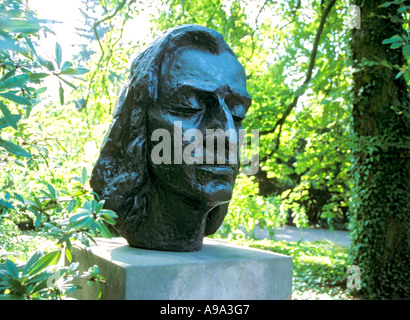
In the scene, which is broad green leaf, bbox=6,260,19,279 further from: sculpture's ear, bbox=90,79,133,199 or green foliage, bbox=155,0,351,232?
green foliage, bbox=155,0,351,232

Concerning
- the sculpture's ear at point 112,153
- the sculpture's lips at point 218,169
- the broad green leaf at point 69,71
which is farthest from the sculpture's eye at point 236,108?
the broad green leaf at point 69,71

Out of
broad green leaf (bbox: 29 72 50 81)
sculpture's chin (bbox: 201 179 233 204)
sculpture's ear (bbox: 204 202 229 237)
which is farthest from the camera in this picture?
sculpture's ear (bbox: 204 202 229 237)

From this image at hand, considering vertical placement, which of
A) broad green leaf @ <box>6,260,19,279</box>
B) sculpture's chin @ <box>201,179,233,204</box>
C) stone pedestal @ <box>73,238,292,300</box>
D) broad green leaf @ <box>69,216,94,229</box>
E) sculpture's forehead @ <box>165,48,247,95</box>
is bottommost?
stone pedestal @ <box>73,238,292,300</box>

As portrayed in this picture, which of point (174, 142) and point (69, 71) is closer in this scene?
point (69, 71)

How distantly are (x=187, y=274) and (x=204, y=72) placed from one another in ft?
4.17

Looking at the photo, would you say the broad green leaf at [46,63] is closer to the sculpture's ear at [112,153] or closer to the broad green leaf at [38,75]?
the broad green leaf at [38,75]

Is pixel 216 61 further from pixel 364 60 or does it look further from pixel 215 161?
pixel 364 60

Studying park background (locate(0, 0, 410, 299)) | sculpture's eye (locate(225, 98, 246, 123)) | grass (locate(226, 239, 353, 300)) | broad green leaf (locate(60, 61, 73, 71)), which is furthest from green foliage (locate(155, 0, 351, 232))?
broad green leaf (locate(60, 61, 73, 71))

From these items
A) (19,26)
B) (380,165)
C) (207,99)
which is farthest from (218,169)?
(380,165)

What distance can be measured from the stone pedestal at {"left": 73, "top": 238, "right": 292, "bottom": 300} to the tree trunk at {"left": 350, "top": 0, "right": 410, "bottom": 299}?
2919mm

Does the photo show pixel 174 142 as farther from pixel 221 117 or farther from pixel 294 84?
pixel 294 84

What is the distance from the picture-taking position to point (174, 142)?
2361 millimetres

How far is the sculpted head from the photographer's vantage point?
2375 mm
